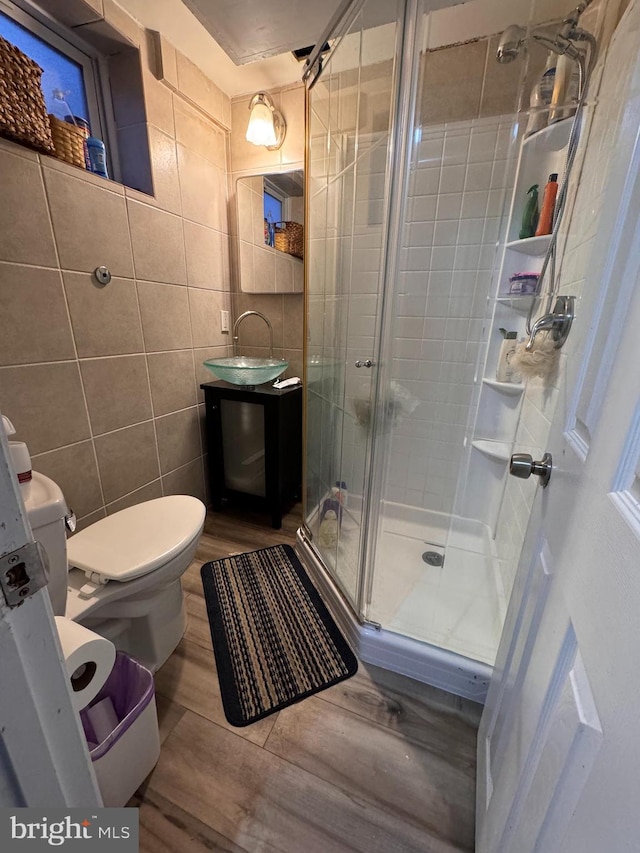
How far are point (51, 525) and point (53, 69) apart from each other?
169 cm

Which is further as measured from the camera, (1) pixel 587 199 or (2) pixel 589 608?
(1) pixel 587 199

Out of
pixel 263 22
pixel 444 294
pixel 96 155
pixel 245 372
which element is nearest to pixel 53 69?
pixel 96 155

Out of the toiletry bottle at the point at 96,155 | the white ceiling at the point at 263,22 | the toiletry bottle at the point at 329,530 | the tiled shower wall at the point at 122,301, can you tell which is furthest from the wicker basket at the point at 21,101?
the toiletry bottle at the point at 329,530

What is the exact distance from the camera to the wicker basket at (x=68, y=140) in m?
1.13

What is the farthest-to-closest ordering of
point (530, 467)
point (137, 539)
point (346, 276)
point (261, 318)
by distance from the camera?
point (261, 318) < point (346, 276) < point (137, 539) < point (530, 467)

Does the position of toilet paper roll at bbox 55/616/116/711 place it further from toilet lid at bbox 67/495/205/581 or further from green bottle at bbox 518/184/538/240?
green bottle at bbox 518/184/538/240

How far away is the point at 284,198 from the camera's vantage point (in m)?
1.83

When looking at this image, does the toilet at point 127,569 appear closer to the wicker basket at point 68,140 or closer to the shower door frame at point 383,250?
the shower door frame at point 383,250

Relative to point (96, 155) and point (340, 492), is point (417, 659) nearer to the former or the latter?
point (340, 492)

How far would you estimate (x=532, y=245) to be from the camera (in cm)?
131

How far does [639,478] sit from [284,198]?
2.05 meters

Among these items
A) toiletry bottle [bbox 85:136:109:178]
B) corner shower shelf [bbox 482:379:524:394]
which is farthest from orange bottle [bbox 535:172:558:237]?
toiletry bottle [bbox 85:136:109:178]

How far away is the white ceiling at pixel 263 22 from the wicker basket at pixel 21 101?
1.85 ft

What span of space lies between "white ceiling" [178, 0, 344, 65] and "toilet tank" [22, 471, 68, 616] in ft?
5.28
